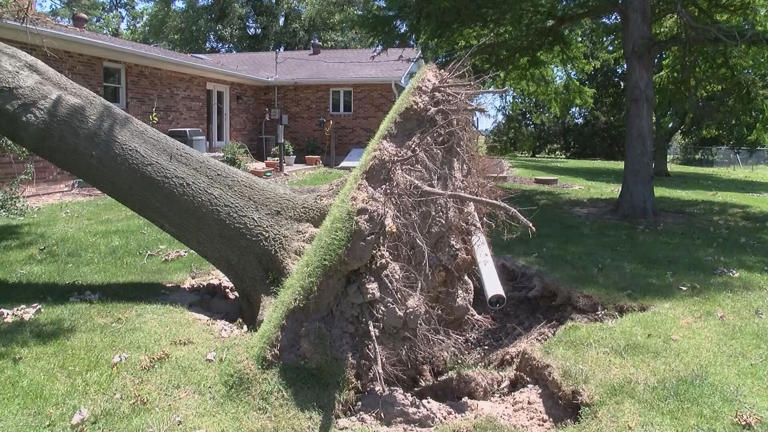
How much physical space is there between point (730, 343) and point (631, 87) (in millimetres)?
7045

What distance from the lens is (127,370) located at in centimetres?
441

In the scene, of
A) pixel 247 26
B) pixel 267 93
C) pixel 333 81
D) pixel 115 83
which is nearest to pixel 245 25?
pixel 247 26

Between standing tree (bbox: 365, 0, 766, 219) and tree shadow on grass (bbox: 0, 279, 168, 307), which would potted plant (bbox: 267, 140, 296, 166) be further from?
tree shadow on grass (bbox: 0, 279, 168, 307)

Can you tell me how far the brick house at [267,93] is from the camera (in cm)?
1739

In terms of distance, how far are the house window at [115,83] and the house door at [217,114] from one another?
425 centimetres

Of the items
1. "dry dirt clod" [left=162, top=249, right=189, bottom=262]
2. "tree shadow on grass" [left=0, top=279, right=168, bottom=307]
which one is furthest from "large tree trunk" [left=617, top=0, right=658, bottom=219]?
"tree shadow on grass" [left=0, top=279, right=168, bottom=307]

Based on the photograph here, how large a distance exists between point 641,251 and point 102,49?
39.9 feet

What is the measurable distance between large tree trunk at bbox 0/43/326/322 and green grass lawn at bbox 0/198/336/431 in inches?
28.0

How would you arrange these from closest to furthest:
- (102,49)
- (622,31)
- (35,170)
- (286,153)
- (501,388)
→ (501,388)
(622,31)
(35,170)
(102,49)
(286,153)

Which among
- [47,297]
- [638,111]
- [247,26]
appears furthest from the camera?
[247,26]

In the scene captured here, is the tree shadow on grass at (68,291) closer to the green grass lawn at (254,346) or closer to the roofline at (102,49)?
the green grass lawn at (254,346)

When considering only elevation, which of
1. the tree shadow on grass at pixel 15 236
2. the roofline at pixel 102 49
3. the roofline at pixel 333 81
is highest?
the roofline at pixel 333 81

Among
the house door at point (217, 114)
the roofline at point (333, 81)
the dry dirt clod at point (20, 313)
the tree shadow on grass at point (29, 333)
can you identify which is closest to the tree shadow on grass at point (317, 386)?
the tree shadow on grass at point (29, 333)

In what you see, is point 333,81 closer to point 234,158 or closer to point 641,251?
point 234,158
